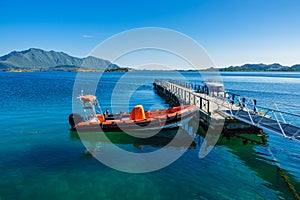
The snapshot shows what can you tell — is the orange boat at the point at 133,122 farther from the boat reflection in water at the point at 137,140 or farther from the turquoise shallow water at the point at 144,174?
the turquoise shallow water at the point at 144,174

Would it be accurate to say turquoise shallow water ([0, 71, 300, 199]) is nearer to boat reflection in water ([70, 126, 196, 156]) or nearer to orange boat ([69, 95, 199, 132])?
boat reflection in water ([70, 126, 196, 156])

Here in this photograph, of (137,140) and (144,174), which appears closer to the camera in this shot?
(144,174)

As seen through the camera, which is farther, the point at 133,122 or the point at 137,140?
the point at 133,122

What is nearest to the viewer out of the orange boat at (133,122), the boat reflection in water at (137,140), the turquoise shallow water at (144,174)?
the turquoise shallow water at (144,174)

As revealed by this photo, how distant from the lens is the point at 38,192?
8.47m

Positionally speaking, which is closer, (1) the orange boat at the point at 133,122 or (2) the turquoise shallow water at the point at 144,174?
(2) the turquoise shallow water at the point at 144,174

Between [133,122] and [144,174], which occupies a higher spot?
[133,122]

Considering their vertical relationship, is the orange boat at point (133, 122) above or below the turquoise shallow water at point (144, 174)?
above

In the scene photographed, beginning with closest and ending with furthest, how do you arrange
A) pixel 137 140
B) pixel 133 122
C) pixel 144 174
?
1. pixel 144 174
2. pixel 137 140
3. pixel 133 122

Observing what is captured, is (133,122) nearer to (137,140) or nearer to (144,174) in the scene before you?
(137,140)

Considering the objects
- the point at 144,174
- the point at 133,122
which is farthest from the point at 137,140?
the point at 144,174

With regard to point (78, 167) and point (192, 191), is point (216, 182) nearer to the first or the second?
point (192, 191)

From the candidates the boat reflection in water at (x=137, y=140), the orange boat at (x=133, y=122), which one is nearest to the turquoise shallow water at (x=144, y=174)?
the boat reflection in water at (x=137, y=140)

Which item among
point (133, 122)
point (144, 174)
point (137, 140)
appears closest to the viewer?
point (144, 174)
